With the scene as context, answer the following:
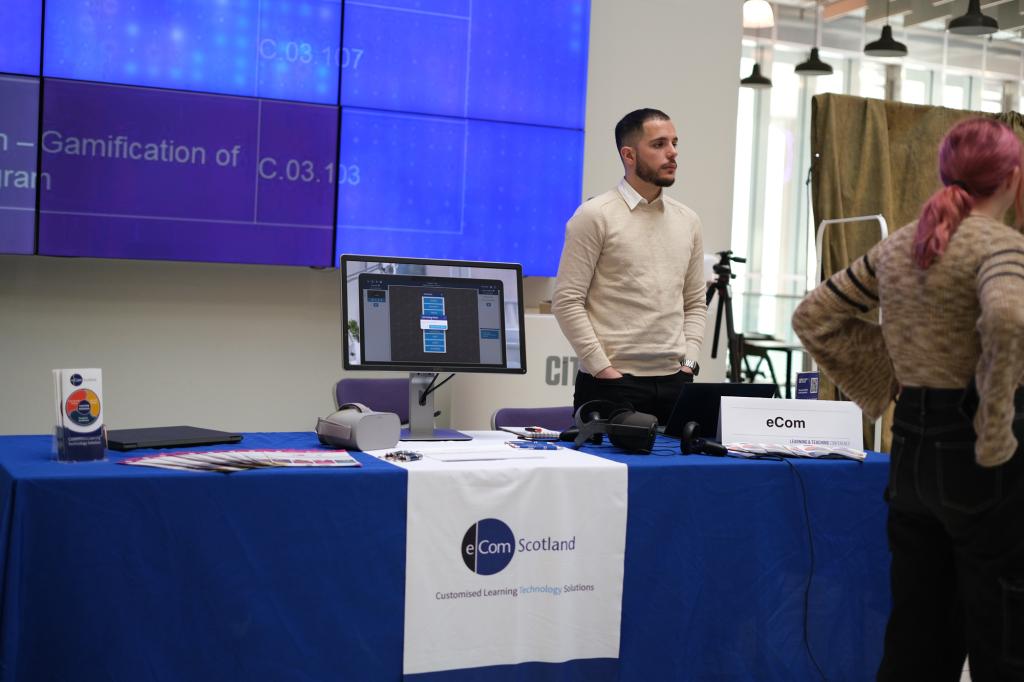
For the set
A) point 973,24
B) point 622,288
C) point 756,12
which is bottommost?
point 622,288

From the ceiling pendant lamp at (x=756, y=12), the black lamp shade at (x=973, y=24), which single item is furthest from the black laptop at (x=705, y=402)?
the black lamp shade at (x=973, y=24)

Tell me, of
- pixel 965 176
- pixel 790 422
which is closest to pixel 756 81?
pixel 790 422

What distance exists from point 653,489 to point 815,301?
0.60 meters

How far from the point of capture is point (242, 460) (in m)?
2.24

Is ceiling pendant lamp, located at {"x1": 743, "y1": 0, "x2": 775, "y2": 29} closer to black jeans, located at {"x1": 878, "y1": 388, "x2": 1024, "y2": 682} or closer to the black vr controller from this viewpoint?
the black vr controller

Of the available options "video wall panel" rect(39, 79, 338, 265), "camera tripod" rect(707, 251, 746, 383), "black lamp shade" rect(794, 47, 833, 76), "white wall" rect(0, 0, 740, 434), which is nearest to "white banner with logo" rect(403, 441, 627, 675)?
"video wall panel" rect(39, 79, 338, 265)

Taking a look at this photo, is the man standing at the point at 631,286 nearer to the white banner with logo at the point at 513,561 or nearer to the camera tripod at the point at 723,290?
the white banner with logo at the point at 513,561

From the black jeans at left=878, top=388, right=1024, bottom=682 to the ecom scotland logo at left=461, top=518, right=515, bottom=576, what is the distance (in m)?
0.81

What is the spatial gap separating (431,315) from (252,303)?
2.03 meters

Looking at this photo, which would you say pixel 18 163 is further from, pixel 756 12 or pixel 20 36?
pixel 756 12

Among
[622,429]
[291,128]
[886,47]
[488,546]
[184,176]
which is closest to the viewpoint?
[488,546]

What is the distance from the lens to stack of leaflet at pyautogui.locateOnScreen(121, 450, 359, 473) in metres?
2.17

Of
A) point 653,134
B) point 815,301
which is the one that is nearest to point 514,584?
point 815,301

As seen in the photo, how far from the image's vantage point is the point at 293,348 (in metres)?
4.68
